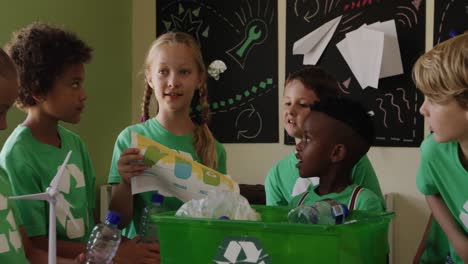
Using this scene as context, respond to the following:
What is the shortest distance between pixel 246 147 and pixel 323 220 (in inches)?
85.1

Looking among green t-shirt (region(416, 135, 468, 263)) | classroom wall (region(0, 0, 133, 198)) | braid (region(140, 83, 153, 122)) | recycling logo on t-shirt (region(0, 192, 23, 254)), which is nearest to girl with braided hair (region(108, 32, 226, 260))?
A: braid (region(140, 83, 153, 122))

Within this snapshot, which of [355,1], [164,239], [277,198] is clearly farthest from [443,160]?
[355,1]

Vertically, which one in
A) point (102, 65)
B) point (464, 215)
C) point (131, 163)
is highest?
point (102, 65)

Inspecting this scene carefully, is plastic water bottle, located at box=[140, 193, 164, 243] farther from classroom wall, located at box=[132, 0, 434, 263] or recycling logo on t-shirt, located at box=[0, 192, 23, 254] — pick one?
classroom wall, located at box=[132, 0, 434, 263]

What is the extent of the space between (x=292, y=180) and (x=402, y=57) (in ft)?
4.35

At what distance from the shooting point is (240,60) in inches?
122

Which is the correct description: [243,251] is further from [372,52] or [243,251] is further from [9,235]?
[372,52]

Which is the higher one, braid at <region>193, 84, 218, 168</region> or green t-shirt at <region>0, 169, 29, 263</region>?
braid at <region>193, 84, 218, 168</region>

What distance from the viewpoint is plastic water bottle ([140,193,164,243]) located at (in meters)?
1.40

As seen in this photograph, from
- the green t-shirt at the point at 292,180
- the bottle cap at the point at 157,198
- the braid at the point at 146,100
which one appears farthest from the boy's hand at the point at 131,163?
the braid at the point at 146,100

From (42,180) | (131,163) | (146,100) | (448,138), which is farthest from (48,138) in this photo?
(448,138)

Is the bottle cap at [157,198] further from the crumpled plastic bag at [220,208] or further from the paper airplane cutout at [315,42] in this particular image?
the paper airplane cutout at [315,42]

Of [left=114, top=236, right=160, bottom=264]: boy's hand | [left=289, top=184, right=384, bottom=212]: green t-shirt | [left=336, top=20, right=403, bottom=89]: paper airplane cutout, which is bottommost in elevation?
[left=114, top=236, right=160, bottom=264]: boy's hand

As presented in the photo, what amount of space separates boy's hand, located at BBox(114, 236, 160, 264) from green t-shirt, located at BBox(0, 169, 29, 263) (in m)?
0.21
